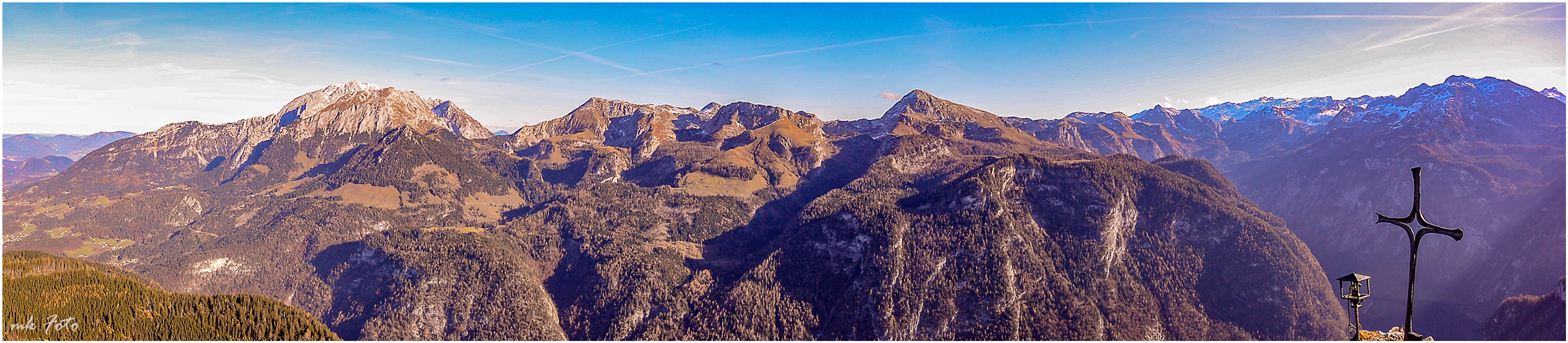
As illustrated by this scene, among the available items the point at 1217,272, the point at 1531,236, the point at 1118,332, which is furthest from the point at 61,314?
the point at 1531,236

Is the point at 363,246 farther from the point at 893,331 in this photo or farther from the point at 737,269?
the point at 893,331

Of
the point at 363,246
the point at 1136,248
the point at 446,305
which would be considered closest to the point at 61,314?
the point at 446,305

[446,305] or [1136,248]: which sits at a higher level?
[1136,248]

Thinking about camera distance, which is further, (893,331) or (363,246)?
(363,246)

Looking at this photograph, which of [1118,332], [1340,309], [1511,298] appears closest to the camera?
[1511,298]

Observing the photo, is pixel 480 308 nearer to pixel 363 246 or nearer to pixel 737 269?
pixel 363 246

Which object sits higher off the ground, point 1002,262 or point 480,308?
point 1002,262

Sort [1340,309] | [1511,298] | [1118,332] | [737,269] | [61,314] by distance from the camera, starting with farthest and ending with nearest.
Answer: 1. [737,269]
2. [1340,309]
3. [1118,332]
4. [1511,298]
5. [61,314]

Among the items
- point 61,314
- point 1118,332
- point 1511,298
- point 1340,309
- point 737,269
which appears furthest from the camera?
point 737,269

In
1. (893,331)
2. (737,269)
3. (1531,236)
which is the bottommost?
(893,331)
